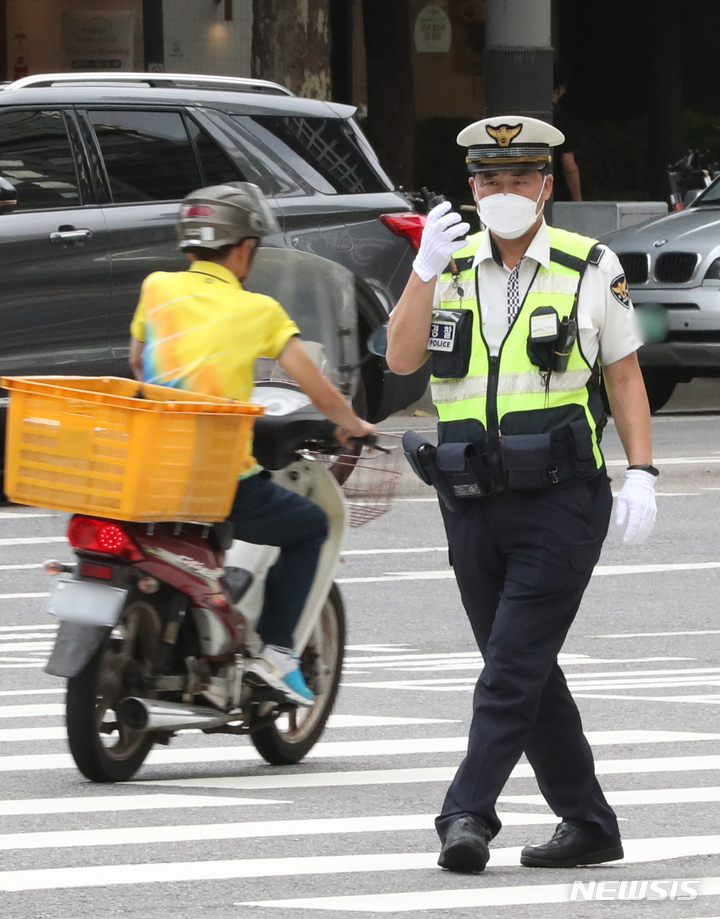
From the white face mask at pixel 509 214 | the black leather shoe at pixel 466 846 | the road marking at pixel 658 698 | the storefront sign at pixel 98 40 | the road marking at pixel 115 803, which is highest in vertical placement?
the storefront sign at pixel 98 40

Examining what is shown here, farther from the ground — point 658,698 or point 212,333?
point 212,333

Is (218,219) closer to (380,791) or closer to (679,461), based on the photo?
(380,791)

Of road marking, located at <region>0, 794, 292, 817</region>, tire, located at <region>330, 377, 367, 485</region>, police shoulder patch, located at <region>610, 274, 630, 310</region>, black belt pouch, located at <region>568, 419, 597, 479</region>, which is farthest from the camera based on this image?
tire, located at <region>330, 377, 367, 485</region>

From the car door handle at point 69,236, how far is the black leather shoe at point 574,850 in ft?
22.3

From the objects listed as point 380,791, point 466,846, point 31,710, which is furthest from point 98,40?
point 466,846

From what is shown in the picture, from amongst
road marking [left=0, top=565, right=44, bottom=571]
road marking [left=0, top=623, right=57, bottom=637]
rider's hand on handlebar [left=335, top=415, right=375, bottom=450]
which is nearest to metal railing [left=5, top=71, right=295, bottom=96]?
road marking [left=0, top=565, right=44, bottom=571]

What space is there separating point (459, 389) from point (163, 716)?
1.41 metres

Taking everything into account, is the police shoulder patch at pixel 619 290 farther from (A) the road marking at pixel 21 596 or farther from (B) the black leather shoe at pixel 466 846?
(A) the road marking at pixel 21 596

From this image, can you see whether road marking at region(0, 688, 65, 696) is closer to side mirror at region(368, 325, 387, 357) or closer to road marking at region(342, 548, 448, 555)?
side mirror at region(368, 325, 387, 357)

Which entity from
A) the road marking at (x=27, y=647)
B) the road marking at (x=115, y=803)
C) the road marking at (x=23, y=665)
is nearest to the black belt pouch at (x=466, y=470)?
the road marking at (x=115, y=803)

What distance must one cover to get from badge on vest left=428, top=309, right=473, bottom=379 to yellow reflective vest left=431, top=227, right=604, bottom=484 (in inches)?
0.7

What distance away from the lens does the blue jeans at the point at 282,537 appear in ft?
21.2

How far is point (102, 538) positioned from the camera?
619 cm

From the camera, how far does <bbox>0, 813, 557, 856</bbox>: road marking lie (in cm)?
567
